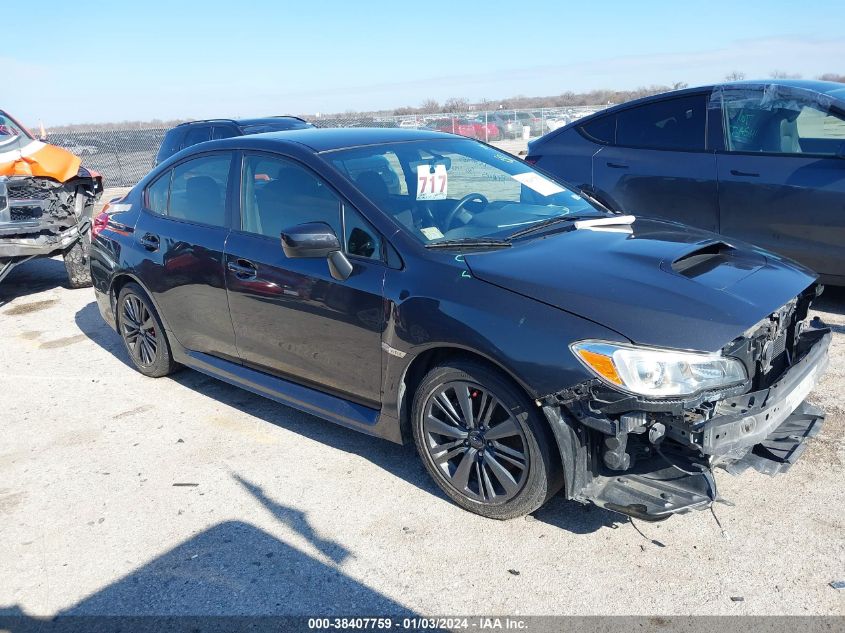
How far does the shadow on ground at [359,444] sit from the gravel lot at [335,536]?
0.01m

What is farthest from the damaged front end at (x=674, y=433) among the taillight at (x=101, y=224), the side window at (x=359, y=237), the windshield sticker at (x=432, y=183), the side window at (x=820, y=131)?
the taillight at (x=101, y=224)

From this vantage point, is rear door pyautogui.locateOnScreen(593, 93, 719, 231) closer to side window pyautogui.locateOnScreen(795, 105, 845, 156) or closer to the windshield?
side window pyautogui.locateOnScreen(795, 105, 845, 156)

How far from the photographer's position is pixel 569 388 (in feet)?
9.03

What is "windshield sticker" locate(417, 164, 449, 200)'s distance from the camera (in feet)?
12.5

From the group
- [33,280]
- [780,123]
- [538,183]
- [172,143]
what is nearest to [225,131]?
[172,143]

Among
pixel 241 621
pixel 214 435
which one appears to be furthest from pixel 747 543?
pixel 214 435

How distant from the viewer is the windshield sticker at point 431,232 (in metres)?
3.49

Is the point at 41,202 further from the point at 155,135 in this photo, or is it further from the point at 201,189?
the point at 155,135

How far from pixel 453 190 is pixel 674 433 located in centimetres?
187

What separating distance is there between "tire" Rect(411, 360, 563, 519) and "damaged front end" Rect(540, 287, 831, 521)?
0.16 m

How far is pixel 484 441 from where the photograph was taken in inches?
124

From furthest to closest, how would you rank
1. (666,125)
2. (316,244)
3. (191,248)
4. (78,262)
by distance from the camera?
(78,262)
(666,125)
(191,248)
(316,244)

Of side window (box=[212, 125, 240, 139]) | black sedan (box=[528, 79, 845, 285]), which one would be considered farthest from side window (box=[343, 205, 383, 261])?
side window (box=[212, 125, 240, 139])

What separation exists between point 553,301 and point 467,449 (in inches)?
31.8
